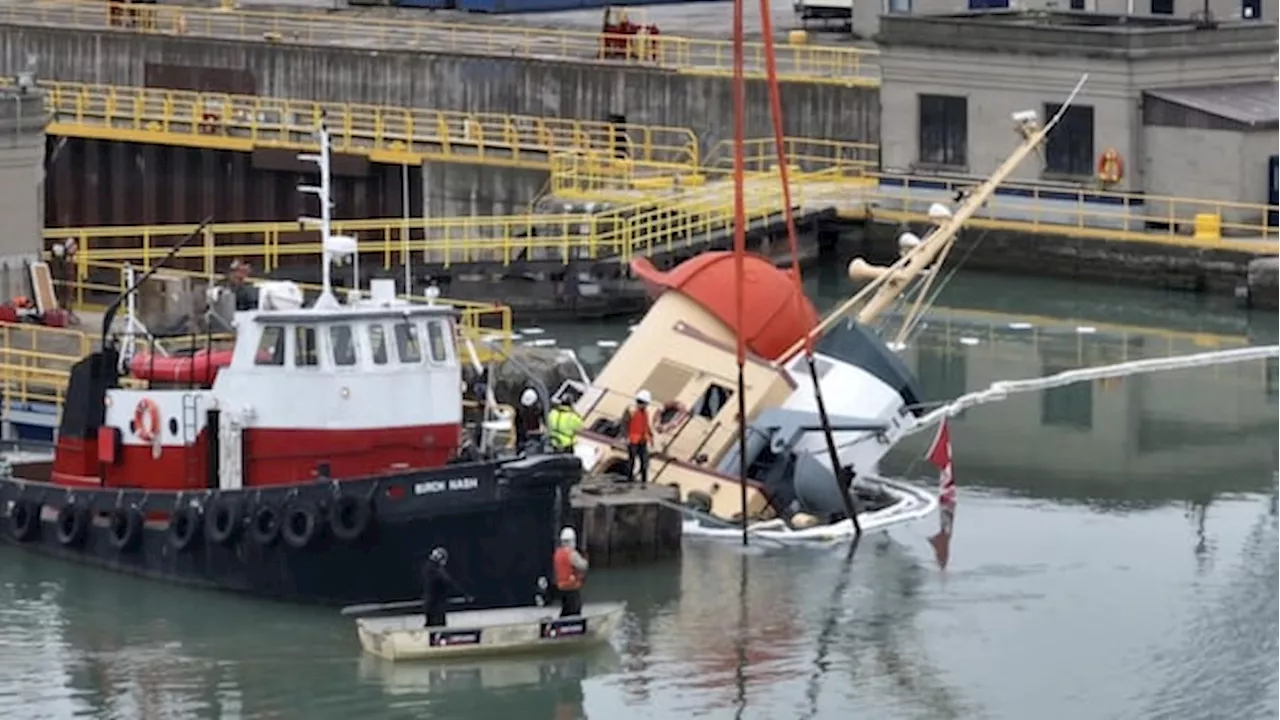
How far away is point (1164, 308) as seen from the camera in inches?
2368

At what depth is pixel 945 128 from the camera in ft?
216

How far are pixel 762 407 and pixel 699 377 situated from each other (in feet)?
→ 2.99

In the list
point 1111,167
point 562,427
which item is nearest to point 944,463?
point 562,427

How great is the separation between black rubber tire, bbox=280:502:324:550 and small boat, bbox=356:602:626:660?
1366 mm

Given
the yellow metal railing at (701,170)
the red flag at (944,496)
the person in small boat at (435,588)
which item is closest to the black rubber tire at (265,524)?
the person in small boat at (435,588)

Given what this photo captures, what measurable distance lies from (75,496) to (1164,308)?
24211 mm

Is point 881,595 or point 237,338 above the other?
point 237,338

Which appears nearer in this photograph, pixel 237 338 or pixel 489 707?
pixel 489 707

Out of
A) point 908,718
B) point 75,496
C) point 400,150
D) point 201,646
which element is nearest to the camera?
point 908,718

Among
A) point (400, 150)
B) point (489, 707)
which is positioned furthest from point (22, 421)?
point (400, 150)

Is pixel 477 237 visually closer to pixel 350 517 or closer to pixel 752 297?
pixel 752 297

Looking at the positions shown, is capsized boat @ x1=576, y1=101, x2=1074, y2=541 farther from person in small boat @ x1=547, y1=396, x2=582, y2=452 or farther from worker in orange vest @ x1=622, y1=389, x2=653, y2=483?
person in small boat @ x1=547, y1=396, x2=582, y2=452

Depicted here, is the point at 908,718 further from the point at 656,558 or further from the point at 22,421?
the point at 22,421

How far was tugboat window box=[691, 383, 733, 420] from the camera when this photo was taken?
4328 cm
